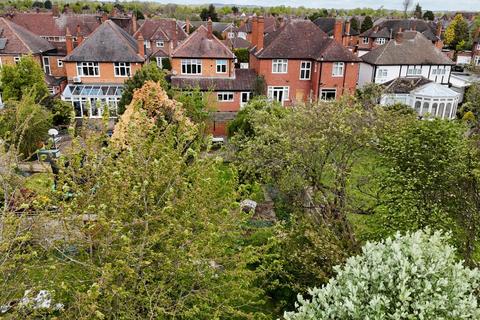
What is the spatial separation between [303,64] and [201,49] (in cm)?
888

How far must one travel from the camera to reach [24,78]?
3108cm

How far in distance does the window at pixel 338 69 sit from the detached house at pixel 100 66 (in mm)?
16515

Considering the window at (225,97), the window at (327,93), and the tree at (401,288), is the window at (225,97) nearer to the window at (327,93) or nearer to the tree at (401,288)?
the window at (327,93)

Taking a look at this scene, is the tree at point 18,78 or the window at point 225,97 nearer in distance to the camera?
the tree at point 18,78

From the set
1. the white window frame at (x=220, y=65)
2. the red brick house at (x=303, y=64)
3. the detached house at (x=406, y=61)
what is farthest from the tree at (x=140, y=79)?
the detached house at (x=406, y=61)

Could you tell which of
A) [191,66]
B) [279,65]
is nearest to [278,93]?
[279,65]

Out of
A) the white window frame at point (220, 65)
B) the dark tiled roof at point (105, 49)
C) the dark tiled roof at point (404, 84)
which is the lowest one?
the dark tiled roof at point (404, 84)

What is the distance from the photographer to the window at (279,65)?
34.8 meters

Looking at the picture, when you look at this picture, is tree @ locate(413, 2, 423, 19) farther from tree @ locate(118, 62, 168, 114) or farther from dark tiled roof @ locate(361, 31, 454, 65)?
tree @ locate(118, 62, 168, 114)

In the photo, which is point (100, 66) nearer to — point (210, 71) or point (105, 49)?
point (105, 49)

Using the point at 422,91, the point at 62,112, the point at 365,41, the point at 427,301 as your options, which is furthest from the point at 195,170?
the point at 365,41

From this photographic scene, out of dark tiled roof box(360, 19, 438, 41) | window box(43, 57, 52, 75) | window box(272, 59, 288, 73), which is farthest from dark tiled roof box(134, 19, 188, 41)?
dark tiled roof box(360, 19, 438, 41)

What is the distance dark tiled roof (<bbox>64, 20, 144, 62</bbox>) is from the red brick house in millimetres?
11189

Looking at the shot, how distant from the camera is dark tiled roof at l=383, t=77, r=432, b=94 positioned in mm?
37250
